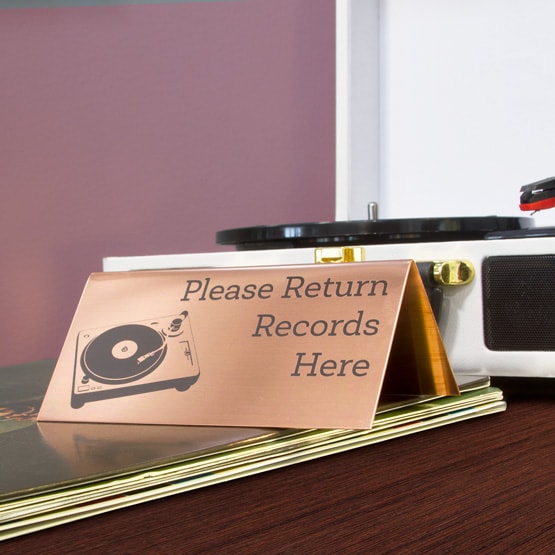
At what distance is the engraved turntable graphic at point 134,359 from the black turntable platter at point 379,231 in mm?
192

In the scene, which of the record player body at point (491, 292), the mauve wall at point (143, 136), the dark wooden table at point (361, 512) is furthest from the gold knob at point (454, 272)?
the mauve wall at point (143, 136)

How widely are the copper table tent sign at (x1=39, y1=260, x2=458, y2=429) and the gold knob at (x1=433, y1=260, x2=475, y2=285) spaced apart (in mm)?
85

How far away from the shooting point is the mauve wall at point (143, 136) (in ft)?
4.80

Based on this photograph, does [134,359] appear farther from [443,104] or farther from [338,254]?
[443,104]

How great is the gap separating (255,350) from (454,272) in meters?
0.17

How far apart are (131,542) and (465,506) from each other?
127mm

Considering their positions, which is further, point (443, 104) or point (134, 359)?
point (443, 104)

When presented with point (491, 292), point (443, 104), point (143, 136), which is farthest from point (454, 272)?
point (143, 136)

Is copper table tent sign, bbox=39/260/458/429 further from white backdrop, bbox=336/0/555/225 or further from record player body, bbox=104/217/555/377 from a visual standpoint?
white backdrop, bbox=336/0/555/225

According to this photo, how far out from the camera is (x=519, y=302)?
496mm

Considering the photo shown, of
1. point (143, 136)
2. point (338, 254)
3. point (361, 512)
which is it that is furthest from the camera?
point (143, 136)

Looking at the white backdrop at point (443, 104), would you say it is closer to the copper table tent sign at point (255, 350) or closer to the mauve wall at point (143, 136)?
the mauve wall at point (143, 136)

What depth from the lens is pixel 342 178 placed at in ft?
3.98

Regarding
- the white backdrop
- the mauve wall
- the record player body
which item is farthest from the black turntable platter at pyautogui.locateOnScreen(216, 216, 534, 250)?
the mauve wall
